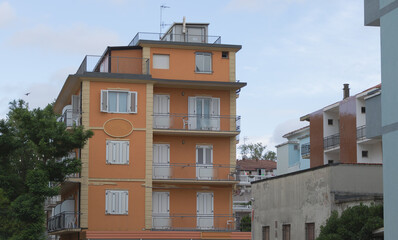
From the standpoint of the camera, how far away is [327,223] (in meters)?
28.2

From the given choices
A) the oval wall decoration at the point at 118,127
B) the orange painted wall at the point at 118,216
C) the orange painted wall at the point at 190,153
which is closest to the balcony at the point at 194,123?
the orange painted wall at the point at 190,153

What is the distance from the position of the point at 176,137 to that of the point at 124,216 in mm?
6047

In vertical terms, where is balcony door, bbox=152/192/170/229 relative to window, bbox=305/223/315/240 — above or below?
above

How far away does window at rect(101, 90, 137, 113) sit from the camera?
1932 inches

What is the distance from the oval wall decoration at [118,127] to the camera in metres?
49.0

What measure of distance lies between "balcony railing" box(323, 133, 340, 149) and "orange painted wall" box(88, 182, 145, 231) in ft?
77.2

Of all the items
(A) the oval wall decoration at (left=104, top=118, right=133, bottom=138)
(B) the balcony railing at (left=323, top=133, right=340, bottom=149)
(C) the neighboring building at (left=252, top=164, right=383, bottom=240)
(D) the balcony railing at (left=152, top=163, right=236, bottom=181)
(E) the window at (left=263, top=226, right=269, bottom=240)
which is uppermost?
(B) the balcony railing at (left=323, top=133, right=340, bottom=149)

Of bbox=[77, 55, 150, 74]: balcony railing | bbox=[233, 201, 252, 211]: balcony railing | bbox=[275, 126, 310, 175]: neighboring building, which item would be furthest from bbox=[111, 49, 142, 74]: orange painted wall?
bbox=[275, 126, 310, 175]: neighboring building

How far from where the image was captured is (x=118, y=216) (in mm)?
48438

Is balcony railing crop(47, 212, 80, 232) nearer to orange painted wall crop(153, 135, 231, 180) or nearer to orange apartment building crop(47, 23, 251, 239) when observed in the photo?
orange apartment building crop(47, 23, 251, 239)

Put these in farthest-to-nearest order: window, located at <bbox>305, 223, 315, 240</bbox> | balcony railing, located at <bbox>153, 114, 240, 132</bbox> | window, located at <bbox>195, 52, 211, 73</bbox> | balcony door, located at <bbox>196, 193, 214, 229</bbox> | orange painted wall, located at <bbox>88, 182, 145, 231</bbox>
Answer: window, located at <bbox>195, 52, 211, 73</bbox>
balcony railing, located at <bbox>153, 114, 240, 132</bbox>
balcony door, located at <bbox>196, 193, 214, 229</bbox>
orange painted wall, located at <bbox>88, 182, 145, 231</bbox>
window, located at <bbox>305, 223, 315, 240</bbox>

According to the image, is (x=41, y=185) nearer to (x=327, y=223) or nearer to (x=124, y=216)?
(x=124, y=216)

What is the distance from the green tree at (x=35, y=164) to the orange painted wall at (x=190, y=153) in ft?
21.0

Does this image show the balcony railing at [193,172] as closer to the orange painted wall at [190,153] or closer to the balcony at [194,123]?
the orange painted wall at [190,153]
